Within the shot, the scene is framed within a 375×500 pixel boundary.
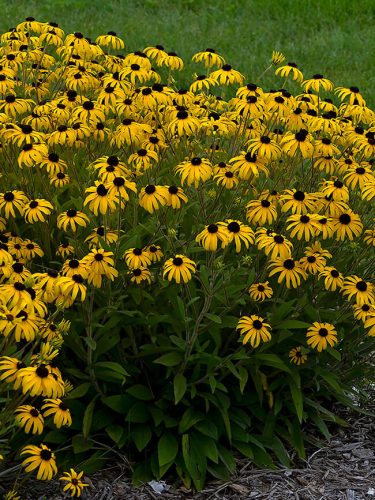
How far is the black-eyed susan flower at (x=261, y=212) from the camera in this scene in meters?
3.76

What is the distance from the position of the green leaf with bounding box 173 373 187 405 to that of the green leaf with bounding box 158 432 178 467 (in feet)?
0.83

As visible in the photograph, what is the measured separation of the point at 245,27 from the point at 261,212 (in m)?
6.64

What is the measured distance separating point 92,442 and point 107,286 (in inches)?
27.0

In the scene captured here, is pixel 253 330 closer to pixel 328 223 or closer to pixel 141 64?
pixel 328 223

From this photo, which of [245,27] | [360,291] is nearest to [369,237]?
[360,291]

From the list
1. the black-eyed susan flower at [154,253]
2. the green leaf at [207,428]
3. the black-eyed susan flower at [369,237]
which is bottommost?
the green leaf at [207,428]

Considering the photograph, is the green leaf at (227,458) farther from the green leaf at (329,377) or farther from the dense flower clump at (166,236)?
the green leaf at (329,377)

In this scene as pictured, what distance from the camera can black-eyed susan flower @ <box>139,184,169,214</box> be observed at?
3645mm

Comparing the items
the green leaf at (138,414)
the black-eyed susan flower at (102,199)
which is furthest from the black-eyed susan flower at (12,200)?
the green leaf at (138,414)

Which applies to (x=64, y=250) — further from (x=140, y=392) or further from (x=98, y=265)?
(x=140, y=392)

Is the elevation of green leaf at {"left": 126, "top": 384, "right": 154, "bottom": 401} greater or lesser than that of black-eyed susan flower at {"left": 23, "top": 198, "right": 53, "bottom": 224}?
lesser

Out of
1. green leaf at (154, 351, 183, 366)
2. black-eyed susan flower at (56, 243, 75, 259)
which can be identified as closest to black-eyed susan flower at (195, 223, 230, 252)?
green leaf at (154, 351, 183, 366)

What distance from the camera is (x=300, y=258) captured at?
162 inches

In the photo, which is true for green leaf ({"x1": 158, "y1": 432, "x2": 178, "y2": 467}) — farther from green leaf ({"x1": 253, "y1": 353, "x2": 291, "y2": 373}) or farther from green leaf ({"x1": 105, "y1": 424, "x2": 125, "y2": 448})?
green leaf ({"x1": 253, "y1": 353, "x2": 291, "y2": 373})
